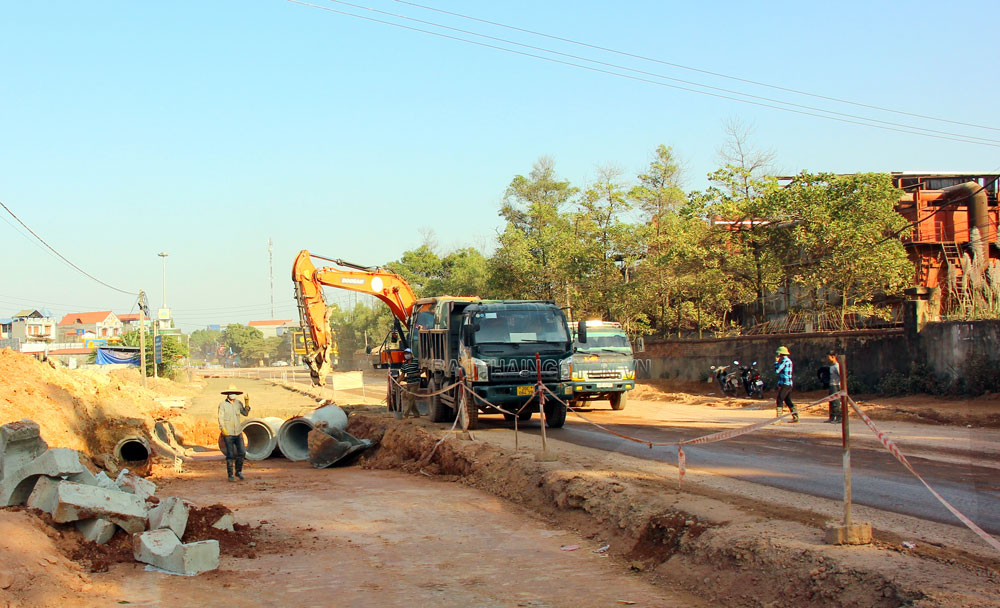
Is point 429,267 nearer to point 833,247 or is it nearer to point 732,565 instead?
point 833,247

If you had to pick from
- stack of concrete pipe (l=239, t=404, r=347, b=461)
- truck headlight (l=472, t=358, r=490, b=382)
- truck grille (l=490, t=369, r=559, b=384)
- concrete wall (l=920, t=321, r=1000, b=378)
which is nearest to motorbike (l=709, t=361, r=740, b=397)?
concrete wall (l=920, t=321, r=1000, b=378)

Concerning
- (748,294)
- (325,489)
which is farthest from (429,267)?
(325,489)

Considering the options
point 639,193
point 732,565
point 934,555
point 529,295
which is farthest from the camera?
point 639,193

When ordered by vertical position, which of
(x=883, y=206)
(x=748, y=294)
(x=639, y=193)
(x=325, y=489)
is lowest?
(x=325, y=489)

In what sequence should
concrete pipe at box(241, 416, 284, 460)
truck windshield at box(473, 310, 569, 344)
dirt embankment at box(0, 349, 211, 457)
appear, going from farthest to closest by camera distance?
concrete pipe at box(241, 416, 284, 460) < truck windshield at box(473, 310, 569, 344) < dirt embankment at box(0, 349, 211, 457)

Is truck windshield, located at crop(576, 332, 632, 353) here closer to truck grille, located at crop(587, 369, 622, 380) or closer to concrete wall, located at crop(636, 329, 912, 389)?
truck grille, located at crop(587, 369, 622, 380)

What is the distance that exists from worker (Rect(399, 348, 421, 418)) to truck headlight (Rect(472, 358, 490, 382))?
4.78 m

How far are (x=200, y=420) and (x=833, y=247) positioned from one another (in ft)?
68.1

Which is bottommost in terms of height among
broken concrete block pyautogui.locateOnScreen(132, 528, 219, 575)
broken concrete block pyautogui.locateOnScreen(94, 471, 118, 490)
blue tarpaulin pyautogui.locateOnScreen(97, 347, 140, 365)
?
broken concrete block pyautogui.locateOnScreen(132, 528, 219, 575)

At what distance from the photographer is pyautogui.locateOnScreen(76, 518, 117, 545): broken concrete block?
26.8ft

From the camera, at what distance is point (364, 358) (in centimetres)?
7888

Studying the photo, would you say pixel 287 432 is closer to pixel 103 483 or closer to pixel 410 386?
pixel 410 386

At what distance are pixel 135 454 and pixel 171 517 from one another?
10924mm

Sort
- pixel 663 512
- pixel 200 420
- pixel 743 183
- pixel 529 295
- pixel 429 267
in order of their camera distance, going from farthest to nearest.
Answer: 1. pixel 429 267
2. pixel 529 295
3. pixel 743 183
4. pixel 200 420
5. pixel 663 512
